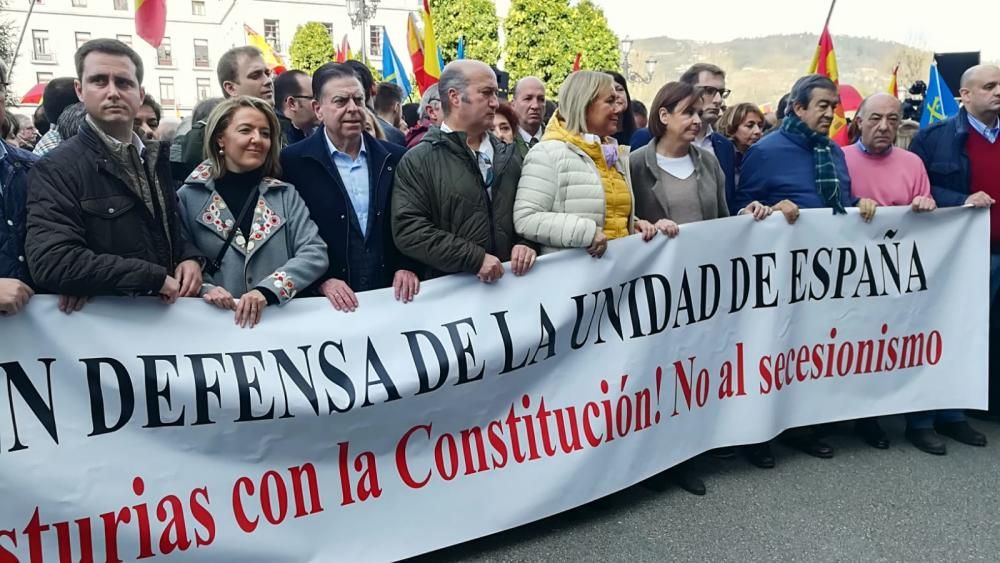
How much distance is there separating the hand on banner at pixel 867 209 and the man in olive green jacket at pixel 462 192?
189cm

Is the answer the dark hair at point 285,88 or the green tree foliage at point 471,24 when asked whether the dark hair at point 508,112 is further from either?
the green tree foliage at point 471,24

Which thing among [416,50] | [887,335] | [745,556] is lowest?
[745,556]

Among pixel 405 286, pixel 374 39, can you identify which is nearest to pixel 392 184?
pixel 405 286

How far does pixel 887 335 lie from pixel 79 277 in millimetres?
3839

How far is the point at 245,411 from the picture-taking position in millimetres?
2877

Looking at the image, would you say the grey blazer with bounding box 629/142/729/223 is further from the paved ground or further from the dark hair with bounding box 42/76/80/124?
the dark hair with bounding box 42/76/80/124

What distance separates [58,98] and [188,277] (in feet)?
7.81

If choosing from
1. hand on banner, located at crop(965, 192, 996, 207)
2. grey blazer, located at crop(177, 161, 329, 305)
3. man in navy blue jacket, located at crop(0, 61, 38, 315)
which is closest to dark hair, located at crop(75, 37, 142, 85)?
man in navy blue jacket, located at crop(0, 61, 38, 315)

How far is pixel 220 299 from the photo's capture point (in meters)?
2.83

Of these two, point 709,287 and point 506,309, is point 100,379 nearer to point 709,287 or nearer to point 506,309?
point 506,309

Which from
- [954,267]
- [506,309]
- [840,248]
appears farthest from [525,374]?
[954,267]

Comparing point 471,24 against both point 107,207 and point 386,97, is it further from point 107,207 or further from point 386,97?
point 107,207

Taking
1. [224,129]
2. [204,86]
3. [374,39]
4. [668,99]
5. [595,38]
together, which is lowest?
[224,129]

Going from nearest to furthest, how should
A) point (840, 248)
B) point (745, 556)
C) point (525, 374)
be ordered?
1. point (745, 556)
2. point (525, 374)
3. point (840, 248)
